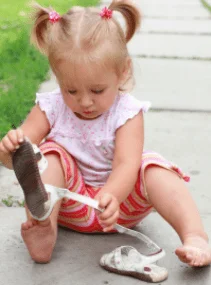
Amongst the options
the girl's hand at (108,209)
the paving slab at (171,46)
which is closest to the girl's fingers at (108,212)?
the girl's hand at (108,209)

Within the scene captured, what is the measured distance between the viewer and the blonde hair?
94.0 inches

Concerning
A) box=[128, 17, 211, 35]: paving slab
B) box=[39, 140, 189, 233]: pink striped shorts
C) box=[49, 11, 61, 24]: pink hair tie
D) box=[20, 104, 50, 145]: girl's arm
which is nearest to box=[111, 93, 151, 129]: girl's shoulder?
box=[39, 140, 189, 233]: pink striped shorts

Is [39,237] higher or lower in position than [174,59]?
higher

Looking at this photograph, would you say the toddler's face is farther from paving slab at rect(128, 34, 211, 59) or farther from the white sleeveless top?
paving slab at rect(128, 34, 211, 59)

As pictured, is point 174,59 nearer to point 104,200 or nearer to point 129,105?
point 129,105

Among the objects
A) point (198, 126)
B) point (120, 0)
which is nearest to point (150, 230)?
point (120, 0)

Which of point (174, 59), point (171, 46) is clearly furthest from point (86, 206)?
point (171, 46)

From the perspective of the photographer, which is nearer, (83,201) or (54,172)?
(83,201)

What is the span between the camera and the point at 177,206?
96.3 inches

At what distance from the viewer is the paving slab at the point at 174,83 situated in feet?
14.1

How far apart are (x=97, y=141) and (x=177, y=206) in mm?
383

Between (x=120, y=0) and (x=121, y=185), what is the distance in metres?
0.67

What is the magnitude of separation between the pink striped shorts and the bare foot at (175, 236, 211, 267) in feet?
0.93

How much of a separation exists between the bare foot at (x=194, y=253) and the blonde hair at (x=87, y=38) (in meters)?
0.63
